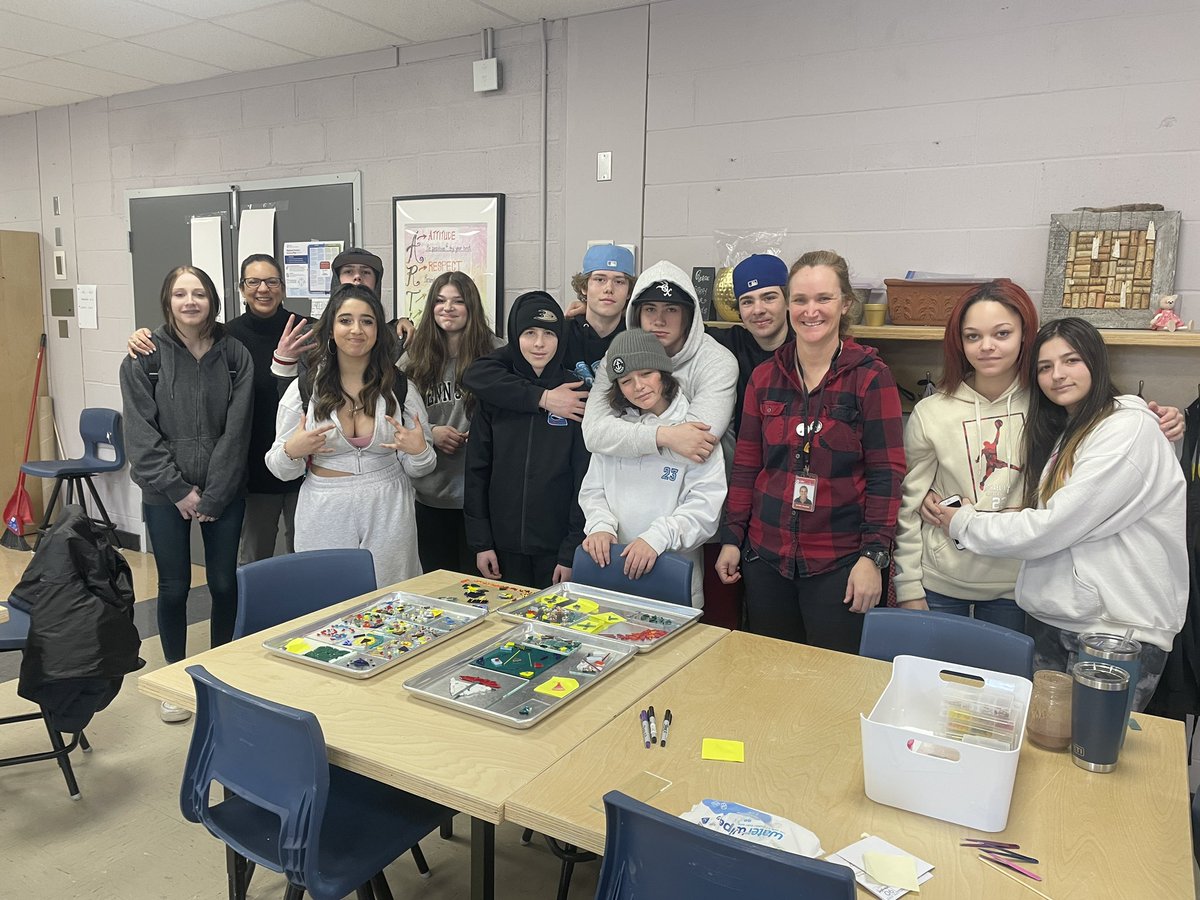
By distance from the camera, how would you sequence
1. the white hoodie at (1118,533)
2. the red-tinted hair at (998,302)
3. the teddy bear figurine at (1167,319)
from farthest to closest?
the teddy bear figurine at (1167,319) < the red-tinted hair at (998,302) < the white hoodie at (1118,533)

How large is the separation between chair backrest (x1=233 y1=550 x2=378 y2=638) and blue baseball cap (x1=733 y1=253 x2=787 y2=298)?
142 centimetres

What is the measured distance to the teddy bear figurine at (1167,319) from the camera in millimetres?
2531

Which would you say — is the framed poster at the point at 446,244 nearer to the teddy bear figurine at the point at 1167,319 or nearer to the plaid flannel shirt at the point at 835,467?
the plaid flannel shirt at the point at 835,467

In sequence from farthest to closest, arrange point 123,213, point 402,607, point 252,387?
point 123,213, point 252,387, point 402,607

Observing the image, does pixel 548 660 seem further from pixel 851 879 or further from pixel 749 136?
pixel 749 136

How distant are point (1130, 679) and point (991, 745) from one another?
0.31 metres

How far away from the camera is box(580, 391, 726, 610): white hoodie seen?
2.43m

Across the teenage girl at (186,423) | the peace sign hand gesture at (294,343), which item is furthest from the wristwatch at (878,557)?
the teenage girl at (186,423)

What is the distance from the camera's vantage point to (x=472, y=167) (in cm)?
399

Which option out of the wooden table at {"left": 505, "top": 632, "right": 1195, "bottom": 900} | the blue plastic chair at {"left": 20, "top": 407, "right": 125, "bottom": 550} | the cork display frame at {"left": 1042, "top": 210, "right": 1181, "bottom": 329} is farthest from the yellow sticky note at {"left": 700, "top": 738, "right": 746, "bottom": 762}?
the blue plastic chair at {"left": 20, "top": 407, "right": 125, "bottom": 550}

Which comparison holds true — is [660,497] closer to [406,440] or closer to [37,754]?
Result: [406,440]

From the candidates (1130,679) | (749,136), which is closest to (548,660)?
(1130,679)

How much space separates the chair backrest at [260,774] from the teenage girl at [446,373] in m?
1.53

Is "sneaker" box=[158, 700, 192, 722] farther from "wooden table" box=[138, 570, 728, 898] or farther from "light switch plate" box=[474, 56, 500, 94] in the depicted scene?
"light switch plate" box=[474, 56, 500, 94]
